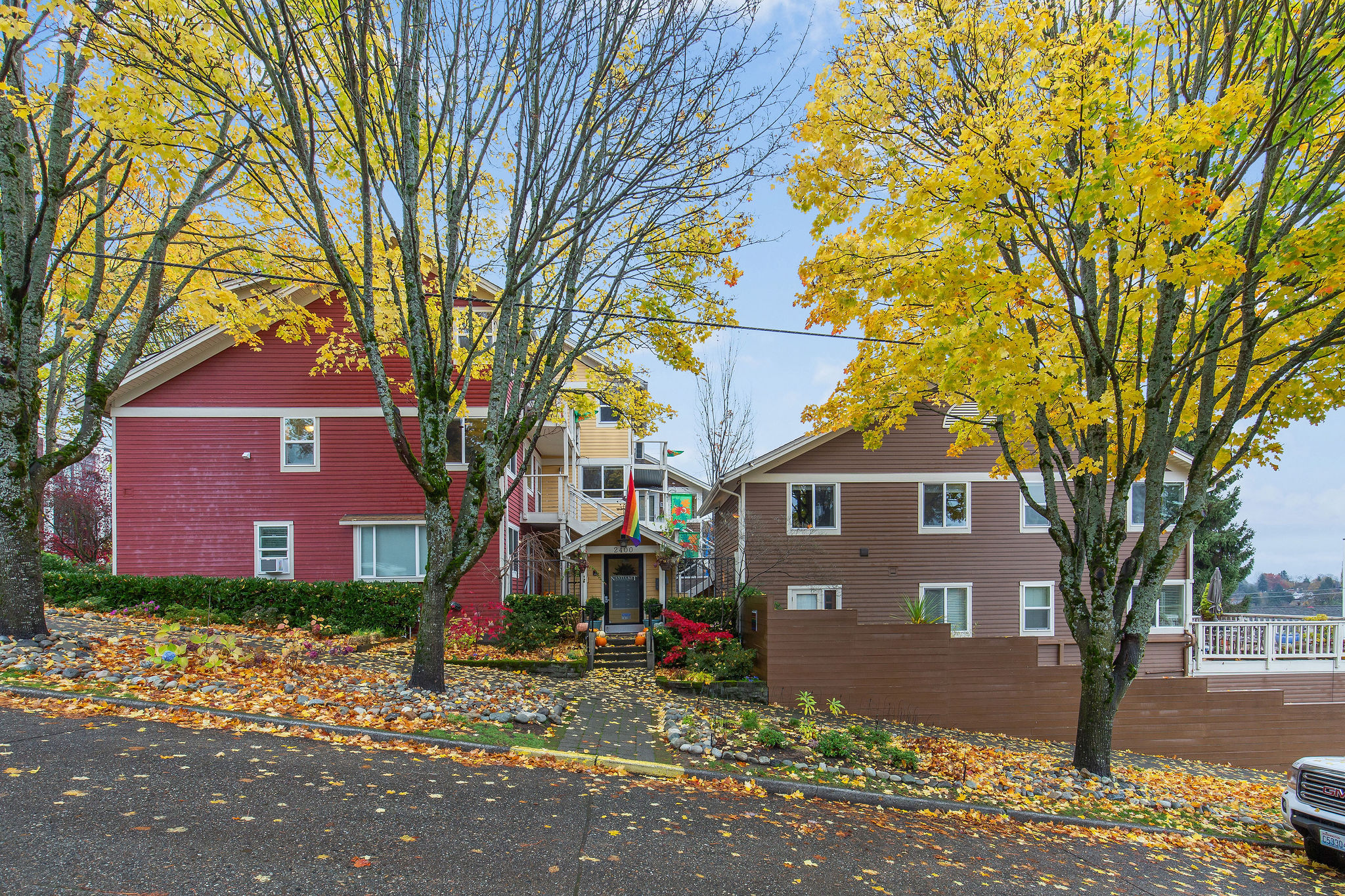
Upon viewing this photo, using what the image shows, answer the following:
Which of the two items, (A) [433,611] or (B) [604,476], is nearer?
(A) [433,611]

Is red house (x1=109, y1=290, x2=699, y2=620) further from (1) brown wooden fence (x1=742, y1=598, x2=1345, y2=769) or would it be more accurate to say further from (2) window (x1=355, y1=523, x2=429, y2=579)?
(1) brown wooden fence (x1=742, y1=598, x2=1345, y2=769)

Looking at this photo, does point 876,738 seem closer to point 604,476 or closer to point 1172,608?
point 1172,608

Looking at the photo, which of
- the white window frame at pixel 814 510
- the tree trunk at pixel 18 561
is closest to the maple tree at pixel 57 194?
the tree trunk at pixel 18 561

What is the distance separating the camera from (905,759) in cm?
870

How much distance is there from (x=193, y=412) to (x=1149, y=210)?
20.1 m

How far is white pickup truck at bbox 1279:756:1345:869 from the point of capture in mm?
7273

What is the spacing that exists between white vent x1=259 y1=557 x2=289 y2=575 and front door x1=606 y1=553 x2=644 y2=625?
8.95 metres

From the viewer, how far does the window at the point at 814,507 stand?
18234 millimetres

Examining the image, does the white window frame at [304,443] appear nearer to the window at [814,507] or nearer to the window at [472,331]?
the window at [472,331]

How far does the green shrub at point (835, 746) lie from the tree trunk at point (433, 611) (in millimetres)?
5143

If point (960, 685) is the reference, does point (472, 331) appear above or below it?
above

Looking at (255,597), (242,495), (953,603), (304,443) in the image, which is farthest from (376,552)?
(953,603)

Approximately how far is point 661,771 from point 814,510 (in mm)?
11582

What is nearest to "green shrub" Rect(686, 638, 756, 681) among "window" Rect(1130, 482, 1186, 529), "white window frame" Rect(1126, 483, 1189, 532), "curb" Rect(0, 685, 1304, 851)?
"curb" Rect(0, 685, 1304, 851)
